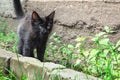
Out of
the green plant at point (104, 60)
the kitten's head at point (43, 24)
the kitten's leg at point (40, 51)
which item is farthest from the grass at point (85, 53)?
the kitten's head at point (43, 24)

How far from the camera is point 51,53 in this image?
6758 mm

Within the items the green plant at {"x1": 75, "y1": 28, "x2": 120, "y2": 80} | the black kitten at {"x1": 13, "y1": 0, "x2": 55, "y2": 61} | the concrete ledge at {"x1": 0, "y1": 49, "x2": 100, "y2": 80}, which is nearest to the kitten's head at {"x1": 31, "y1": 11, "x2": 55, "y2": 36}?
the black kitten at {"x1": 13, "y1": 0, "x2": 55, "y2": 61}

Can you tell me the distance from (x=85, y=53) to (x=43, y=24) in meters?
1.24

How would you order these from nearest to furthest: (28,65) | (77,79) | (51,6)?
(77,79)
(28,65)
(51,6)

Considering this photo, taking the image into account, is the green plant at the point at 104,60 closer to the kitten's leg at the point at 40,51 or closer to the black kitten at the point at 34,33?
the black kitten at the point at 34,33

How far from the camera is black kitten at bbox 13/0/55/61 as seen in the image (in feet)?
19.3

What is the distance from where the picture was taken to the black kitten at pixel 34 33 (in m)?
5.88

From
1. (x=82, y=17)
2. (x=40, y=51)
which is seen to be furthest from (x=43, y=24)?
(x=82, y=17)

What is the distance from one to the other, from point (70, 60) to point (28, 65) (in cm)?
157

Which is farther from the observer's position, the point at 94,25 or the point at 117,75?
the point at 94,25

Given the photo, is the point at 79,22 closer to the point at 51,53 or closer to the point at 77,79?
the point at 51,53

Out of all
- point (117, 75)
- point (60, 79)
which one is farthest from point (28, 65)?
point (117, 75)

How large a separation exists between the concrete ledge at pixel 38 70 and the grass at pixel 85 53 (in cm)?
17

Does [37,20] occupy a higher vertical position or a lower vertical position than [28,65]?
higher
